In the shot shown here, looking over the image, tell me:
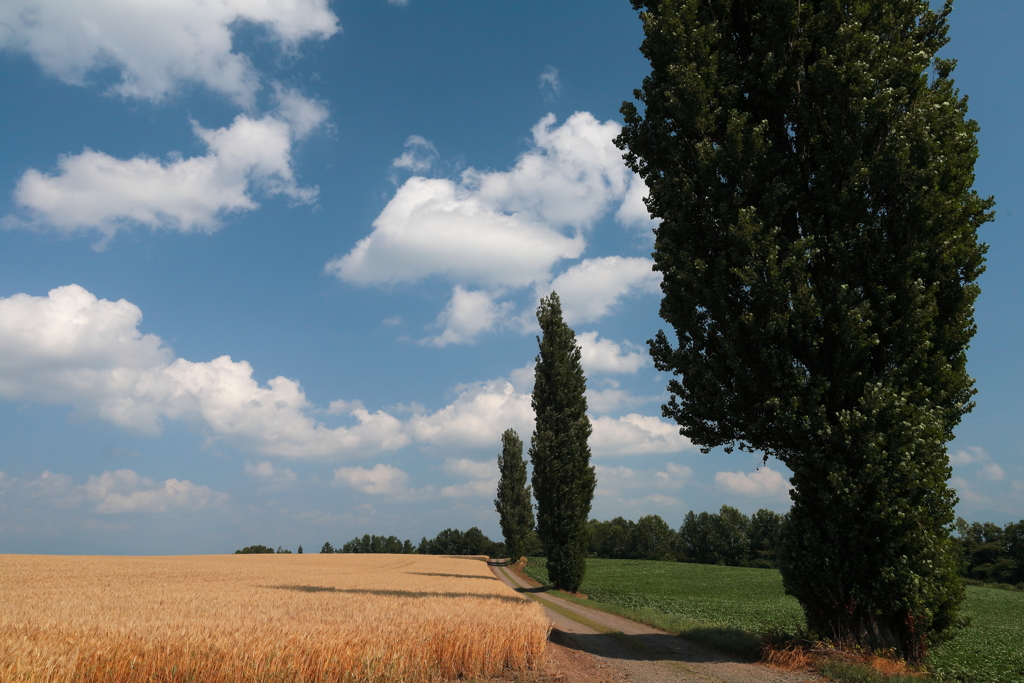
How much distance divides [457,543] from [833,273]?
10887 centimetres

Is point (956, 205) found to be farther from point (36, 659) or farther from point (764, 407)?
point (36, 659)

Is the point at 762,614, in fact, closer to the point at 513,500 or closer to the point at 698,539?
the point at 513,500

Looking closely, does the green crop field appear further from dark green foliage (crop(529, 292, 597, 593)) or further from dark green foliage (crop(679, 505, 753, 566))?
dark green foliage (crop(679, 505, 753, 566))

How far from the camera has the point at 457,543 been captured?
363 feet

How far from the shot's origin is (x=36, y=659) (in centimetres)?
682

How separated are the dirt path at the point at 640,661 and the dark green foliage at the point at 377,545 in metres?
109

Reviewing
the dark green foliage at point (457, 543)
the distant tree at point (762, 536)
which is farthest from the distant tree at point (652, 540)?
the dark green foliage at point (457, 543)

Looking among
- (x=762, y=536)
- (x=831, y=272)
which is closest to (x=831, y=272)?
(x=831, y=272)

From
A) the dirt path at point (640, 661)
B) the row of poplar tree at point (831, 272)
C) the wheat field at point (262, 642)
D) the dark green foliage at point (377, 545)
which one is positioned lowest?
the dark green foliage at point (377, 545)

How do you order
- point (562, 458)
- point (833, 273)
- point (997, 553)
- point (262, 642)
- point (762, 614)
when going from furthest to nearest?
point (997, 553) → point (562, 458) → point (762, 614) → point (833, 273) → point (262, 642)

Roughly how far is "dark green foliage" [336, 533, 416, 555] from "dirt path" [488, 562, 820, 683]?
4307 inches

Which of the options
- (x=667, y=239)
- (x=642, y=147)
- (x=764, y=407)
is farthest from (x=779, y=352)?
(x=642, y=147)

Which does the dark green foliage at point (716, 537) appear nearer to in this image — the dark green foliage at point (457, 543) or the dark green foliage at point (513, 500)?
the dark green foliage at point (457, 543)

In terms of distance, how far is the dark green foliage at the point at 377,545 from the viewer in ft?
389
